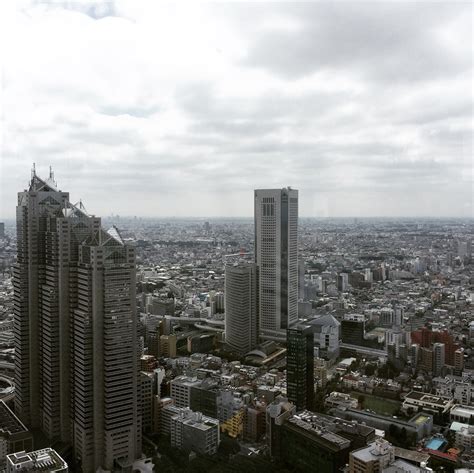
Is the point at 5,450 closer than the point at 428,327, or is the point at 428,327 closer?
the point at 5,450

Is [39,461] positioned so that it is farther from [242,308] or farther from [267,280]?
[267,280]

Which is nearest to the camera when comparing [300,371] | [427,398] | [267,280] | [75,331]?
[75,331]

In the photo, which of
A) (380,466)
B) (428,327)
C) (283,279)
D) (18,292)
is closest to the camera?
(380,466)

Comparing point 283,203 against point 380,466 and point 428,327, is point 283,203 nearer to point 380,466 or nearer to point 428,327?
point 428,327

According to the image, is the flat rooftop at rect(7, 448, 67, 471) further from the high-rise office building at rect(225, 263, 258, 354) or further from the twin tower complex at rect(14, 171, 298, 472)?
the high-rise office building at rect(225, 263, 258, 354)

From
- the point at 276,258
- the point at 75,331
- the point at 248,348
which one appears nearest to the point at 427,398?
the point at 248,348

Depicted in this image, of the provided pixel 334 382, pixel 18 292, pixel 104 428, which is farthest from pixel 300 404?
pixel 18 292

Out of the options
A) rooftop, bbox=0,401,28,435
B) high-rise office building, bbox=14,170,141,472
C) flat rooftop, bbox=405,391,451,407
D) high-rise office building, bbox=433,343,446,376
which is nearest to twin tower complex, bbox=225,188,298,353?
high-rise office building, bbox=433,343,446,376
